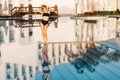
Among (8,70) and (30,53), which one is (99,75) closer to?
(8,70)

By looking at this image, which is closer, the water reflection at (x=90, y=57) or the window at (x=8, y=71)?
the window at (x=8, y=71)

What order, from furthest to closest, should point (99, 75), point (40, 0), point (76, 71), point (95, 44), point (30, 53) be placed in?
point (40, 0), point (95, 44), point (30, 53), point (76, 71), point (99, 75)

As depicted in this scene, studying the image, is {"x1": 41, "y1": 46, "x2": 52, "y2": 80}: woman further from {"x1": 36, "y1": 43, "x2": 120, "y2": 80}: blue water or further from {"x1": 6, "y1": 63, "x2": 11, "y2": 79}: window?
{"x1": 6, "y1": 63, "x2": 11, "y2": 79}: window

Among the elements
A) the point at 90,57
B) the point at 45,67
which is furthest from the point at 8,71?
the point at 90,57

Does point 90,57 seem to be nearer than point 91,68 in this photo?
No

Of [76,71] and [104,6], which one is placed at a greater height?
[104,6]

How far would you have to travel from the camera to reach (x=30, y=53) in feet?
37.9

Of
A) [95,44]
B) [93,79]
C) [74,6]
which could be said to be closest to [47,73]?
[93,79]

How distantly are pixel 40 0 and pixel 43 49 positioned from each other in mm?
30058

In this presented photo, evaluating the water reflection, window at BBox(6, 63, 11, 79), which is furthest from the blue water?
window at BBox(6, 63, 11, 79)

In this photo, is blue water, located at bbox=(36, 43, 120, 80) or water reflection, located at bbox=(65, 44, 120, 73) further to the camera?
water reflection, located at bbox=(65, 44, 120, 73)

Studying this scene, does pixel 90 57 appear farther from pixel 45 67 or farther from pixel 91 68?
pixel 45 67

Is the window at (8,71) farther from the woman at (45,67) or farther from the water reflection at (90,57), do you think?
the water reflection at (90,57)

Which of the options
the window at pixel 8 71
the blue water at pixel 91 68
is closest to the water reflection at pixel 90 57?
the blue water at pixel 91 68
